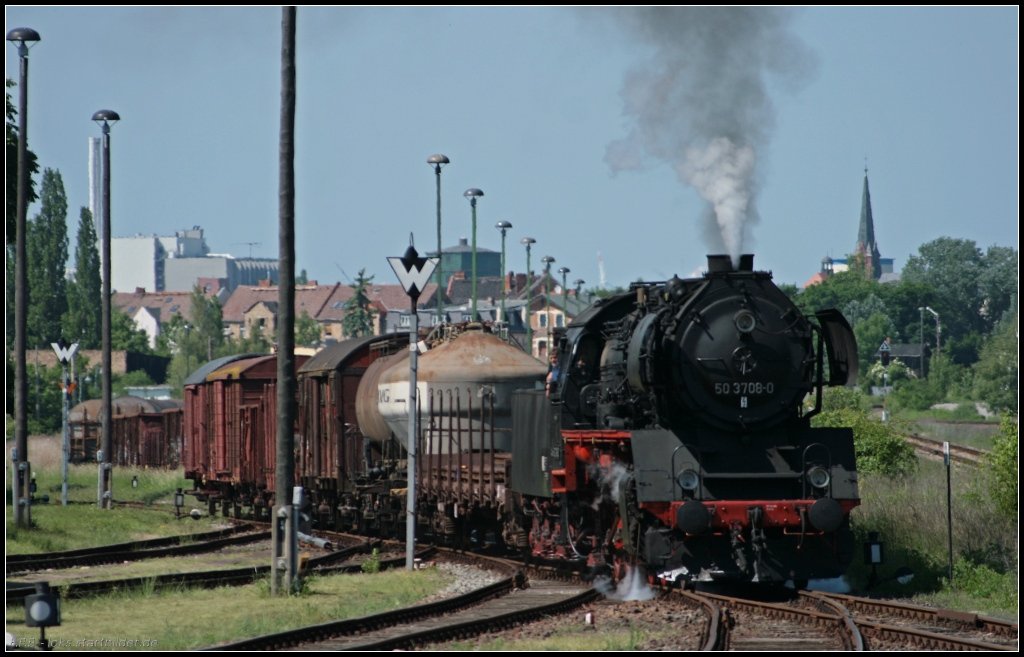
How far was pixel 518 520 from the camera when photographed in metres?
23.5

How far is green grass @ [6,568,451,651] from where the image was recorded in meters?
15.2

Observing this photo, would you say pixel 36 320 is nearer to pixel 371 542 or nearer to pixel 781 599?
pixel 371 542

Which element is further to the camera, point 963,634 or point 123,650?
point 963,634

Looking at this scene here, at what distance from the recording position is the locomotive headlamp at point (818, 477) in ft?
60.0

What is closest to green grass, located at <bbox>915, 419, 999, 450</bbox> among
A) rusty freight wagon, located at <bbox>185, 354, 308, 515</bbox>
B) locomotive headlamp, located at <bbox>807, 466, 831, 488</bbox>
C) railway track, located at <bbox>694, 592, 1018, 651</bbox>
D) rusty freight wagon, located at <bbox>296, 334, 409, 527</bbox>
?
rusty freight wagon, located at <bbox>185, 354, 308, 515</bbox>

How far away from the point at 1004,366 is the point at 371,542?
57.7 metres

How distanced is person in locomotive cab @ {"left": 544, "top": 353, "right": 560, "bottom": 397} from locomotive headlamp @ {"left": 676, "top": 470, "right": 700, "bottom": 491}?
3513 millimetres

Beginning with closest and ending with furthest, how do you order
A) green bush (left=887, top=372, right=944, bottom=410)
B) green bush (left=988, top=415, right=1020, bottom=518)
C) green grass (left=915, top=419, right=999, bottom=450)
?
green bush (left=988, top=415, right=1020, bottom=518) < green grass (left=915, top=419, right=999, bottom=450) < green bush (left=887, top=372, right=944, bottom=410)

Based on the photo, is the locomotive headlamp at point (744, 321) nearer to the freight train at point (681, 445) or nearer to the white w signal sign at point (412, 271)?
the freight train at point (681, 445)

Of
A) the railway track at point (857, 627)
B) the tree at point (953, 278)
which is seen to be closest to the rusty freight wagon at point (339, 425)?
the railway track at point (857, 627)

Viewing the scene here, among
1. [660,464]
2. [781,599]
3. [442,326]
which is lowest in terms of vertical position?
[781,599]

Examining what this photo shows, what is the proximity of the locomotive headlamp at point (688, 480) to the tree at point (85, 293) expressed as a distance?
9631cm

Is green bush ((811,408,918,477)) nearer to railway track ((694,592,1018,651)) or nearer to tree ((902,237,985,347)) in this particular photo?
railway track ((694,592,1018,651))

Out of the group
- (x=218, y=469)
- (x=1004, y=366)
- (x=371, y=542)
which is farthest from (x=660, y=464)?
(x=1004, y=366)
